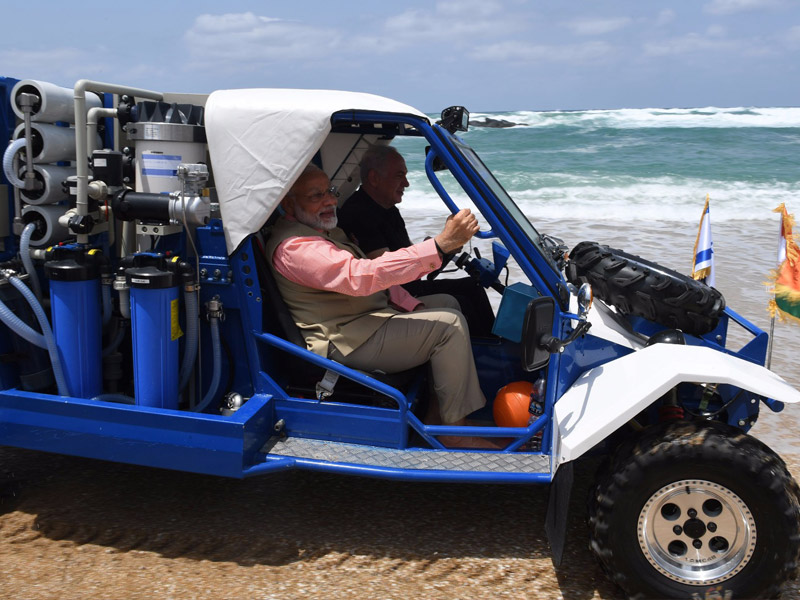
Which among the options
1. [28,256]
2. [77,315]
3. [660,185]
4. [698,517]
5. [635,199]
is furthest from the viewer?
[660,185]

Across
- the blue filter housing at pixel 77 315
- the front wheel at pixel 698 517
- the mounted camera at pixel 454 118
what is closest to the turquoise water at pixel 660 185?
the mounted camera at pixel 454 118

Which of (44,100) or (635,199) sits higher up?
(44,100)

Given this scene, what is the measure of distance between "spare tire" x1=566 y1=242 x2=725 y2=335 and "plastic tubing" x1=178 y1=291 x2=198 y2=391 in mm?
1828

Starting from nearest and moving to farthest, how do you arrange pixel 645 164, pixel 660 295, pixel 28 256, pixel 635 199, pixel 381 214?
1. pixel 660 295
2. pixel 28 256
3. pixel 381 214
4. pixel 635 199
5. pixel 645 164

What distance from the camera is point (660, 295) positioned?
10.4ft

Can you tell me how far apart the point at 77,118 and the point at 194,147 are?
20.4 inches

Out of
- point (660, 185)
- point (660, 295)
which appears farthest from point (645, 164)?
point (660, 295)

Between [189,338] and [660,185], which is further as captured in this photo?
[660,185]

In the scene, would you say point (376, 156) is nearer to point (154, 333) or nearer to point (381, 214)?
point (381, 214)

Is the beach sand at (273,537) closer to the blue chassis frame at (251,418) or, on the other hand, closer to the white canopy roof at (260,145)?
the blue chassis frame at (251,418)

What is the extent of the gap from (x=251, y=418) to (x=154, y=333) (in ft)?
1.88

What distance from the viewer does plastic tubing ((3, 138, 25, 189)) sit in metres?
3.39

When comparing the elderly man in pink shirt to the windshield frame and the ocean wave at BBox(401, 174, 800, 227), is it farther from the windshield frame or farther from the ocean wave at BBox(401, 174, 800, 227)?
the ocean wave at BBox(401, 174, 800, 227)

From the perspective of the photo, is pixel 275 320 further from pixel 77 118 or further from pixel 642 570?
pixel 642 570
